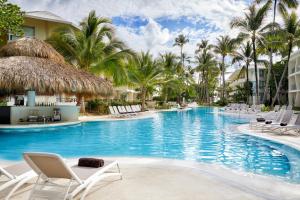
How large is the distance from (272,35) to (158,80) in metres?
11.8

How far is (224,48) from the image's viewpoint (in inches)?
1768

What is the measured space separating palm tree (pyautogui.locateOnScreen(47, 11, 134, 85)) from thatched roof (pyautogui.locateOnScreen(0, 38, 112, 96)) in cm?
432

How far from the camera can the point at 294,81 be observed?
34.4 meters

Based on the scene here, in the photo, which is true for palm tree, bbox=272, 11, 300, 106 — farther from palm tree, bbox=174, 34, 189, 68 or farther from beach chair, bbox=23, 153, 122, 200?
beach chair, bbox=23, 153, 122, 200

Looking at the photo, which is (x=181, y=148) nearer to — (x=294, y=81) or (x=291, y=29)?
(x=291, y=29)

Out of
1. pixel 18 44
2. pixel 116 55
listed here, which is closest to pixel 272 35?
pixel 116 55

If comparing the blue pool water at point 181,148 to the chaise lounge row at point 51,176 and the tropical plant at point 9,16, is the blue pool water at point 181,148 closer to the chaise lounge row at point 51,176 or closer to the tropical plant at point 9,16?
the tropical plant at point 9,16

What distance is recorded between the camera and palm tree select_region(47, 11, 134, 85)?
898 inches

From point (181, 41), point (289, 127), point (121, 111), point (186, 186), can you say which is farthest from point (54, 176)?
point (181, 41)

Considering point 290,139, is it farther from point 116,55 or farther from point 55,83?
point 116,55

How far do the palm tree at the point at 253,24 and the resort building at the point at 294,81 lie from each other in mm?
5171

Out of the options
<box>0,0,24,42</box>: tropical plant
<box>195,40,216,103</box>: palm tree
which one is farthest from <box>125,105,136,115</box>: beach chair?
<box>195,40,216,103</box>: palm tree

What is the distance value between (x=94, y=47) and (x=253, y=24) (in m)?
16.2

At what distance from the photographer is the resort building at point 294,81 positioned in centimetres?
3138
